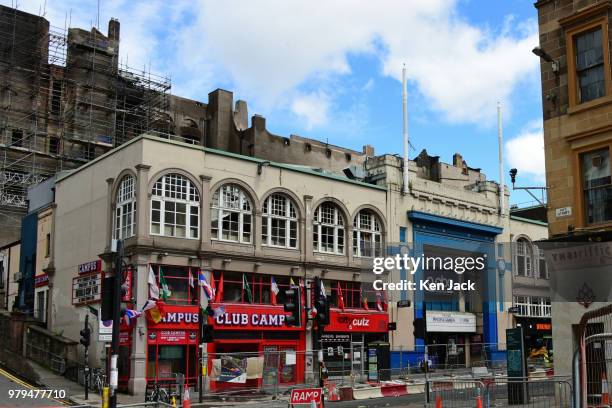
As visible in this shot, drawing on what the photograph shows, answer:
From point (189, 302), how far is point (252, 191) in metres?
7.17

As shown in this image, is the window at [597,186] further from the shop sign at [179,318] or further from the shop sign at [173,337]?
the shop sign at [173,337]

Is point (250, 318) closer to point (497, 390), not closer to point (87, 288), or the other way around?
point (87, 288)

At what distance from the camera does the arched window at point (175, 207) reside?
35938mm

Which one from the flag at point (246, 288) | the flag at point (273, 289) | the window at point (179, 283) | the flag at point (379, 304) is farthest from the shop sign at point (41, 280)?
the flag at point (379, 304)

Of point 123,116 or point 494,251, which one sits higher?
point 123,116

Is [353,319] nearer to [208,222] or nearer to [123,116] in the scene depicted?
[208,222]

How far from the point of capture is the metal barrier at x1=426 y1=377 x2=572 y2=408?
59.7 ft

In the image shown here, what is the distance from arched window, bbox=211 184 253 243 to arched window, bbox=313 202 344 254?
481cm

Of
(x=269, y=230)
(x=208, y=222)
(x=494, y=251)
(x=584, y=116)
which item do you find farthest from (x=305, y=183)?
(x=584, y=116)

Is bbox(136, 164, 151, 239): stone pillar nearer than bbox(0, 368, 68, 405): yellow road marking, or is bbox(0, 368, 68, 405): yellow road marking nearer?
bbox(0, 368, 68, 405): yellow road marking

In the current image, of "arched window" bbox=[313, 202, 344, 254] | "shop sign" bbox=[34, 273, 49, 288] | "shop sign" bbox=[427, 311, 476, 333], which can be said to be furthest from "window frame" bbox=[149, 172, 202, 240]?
"shop sign" bbox=[427, 311, 476, 333]

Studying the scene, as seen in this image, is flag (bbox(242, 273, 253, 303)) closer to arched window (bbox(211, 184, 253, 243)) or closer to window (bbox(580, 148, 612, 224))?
arched window (bbox(211, 184, 253, 243))

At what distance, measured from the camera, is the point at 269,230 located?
40281 millimetres

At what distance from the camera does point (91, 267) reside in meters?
38.0
